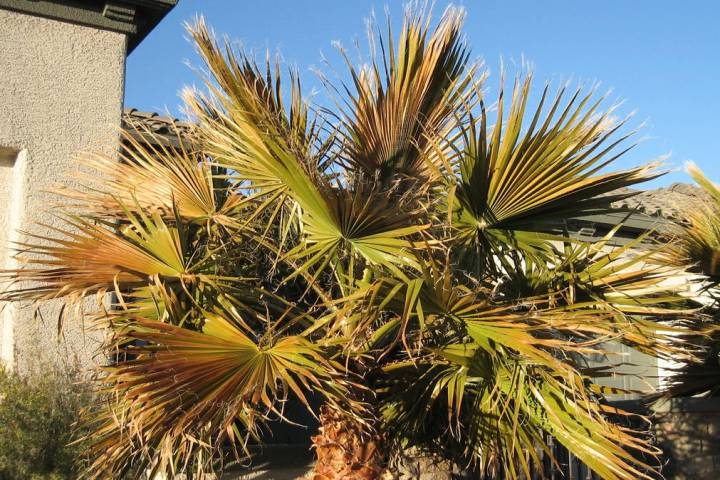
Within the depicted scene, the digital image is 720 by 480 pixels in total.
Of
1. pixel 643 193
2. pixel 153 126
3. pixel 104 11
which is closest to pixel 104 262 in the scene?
pixel 153 126

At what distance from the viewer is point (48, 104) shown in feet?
24.7

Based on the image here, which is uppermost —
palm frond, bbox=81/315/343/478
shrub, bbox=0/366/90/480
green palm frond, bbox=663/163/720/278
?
green palm frond, bbox=663/163/720/278

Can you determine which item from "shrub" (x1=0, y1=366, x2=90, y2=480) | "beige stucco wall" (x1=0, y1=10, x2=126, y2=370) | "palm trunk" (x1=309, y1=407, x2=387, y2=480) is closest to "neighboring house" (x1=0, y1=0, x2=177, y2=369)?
"beige stucco wall" (x1=0, y1=10, x2=126, y2=370)

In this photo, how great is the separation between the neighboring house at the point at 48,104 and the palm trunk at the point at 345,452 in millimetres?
2708

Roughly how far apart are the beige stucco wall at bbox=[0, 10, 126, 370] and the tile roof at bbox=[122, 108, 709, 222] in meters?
0.39

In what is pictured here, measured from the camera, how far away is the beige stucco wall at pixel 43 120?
23.5ft

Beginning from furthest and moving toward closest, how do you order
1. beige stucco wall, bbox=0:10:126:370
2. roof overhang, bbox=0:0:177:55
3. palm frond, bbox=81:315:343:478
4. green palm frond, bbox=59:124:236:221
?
roof overhang, bbox=0:0:177:55, beige stucco wall, bbox=0:10:126:370, green palm frond, bbox=59:124:236:221, palm frond, bbox=81:315:343:478

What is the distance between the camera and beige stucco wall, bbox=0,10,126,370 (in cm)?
715

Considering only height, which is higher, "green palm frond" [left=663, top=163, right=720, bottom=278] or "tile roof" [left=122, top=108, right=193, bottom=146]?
"tile roof" [left=122, top=108, right=193, bottom=146]

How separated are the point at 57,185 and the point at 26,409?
2100mm

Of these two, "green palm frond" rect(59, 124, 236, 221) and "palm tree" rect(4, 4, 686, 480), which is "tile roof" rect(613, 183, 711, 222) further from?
"green palm frond" rect(59, 124, 236, 221)

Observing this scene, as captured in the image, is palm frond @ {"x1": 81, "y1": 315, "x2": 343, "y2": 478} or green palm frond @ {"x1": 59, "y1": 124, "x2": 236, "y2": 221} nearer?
palm frond @ {"x1": 81, "y1": 315, "x2": 343, "y2": 478}

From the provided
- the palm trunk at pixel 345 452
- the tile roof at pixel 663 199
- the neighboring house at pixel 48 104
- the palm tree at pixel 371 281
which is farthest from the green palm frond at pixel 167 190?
the tile roof at pixel 663 199

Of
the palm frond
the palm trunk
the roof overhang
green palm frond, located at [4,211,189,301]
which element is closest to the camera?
the palm frond
